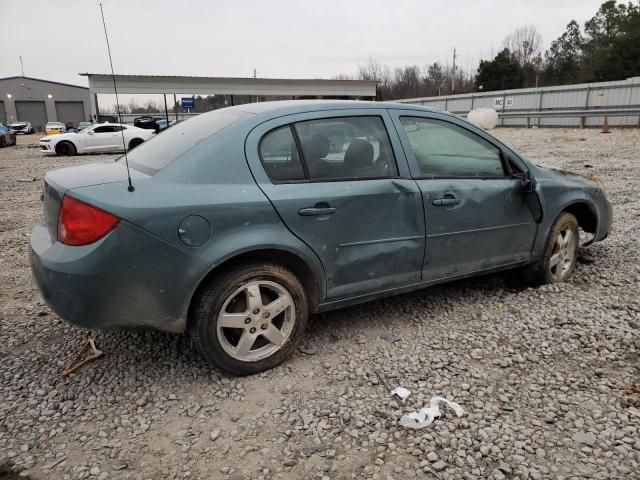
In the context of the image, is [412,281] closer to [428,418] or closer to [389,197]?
[389,197]

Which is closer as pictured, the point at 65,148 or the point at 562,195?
the point at 562,195

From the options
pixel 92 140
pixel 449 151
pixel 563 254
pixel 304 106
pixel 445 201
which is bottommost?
pixel 563 254

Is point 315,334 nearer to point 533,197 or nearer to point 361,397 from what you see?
point 361,397

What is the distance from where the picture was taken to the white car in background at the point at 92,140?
65.8 feet

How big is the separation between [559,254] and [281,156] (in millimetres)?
2838

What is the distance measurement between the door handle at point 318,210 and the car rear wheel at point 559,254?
226cm

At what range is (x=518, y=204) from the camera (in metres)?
3.91

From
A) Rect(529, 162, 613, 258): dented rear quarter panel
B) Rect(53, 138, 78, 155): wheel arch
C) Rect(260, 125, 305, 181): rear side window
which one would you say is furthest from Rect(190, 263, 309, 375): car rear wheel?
Rect(53, 138, 78, 155): wheel arch

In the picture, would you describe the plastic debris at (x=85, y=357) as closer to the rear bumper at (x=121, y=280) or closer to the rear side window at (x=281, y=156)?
the rear bumper at (x=121, y=280)

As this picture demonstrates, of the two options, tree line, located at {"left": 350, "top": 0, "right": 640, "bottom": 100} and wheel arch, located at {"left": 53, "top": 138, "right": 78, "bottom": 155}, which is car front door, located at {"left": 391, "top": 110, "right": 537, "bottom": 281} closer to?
wheel arch, located at {"left": 53, "top": 138, "right": 78, "bottom": 155}

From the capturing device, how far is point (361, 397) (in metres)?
2.77

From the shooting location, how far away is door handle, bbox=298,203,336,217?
292 cm

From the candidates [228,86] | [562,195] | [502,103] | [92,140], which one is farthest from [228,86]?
[562,195]

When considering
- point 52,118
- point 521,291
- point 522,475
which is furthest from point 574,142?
point 52,118
